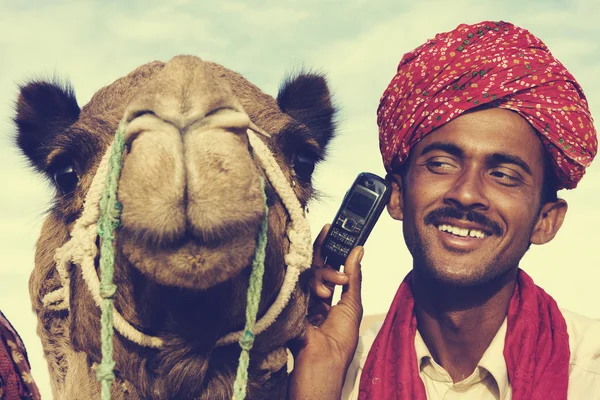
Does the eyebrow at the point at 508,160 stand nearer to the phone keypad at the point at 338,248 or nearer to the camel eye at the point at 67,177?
the phone keypad at the point at 338,248

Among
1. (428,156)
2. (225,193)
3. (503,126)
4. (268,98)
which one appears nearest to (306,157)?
(268,98)

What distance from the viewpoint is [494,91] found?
10.9 feet

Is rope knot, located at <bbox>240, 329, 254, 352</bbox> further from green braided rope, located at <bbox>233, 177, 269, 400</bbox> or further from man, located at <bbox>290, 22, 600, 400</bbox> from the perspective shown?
man, located at <bbox>290, 22, 600, 400</bbox>

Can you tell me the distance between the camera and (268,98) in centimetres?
333

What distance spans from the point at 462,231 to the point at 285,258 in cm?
98

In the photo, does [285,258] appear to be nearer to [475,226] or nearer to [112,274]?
[112,274]

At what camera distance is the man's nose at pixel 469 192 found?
319cm

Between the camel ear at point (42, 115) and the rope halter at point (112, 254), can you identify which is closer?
the rope halter at point (112, 254)

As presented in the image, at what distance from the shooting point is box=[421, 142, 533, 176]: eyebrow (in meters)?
3.25

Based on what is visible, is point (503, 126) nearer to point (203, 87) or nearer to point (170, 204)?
point (203, 87)

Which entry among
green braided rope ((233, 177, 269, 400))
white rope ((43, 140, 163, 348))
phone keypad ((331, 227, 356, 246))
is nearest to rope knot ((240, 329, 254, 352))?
green braided rope ((233, 177, 269, 400))

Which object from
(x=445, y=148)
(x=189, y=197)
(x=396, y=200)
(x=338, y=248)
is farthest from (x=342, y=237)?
(x=189, y=197)

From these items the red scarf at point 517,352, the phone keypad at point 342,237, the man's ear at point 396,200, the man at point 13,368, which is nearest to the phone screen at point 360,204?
the phone keypad at point 342,237

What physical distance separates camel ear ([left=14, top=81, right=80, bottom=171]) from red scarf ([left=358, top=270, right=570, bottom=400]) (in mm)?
1880
